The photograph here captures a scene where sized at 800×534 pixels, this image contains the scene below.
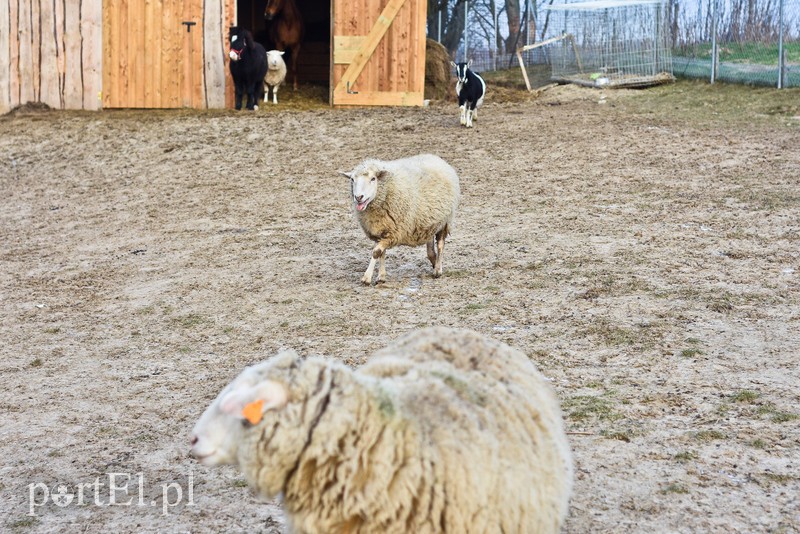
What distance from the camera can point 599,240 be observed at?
967cm

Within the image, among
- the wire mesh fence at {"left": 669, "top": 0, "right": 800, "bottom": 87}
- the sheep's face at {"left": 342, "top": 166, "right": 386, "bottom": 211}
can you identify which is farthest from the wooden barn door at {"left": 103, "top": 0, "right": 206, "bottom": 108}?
the sheep's face at {"left": 342, "top": 166, "right": 386, "bottom": 211}

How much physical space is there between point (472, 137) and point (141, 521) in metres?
10.8

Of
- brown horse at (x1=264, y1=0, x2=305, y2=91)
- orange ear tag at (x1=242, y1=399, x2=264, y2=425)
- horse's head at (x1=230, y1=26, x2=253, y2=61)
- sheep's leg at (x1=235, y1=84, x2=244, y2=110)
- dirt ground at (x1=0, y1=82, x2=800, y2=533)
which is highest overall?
brown horse at (x1=264, y1=0, x2=305, y2=91)

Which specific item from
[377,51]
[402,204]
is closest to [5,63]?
[377,51]

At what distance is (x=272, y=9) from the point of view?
20797mm

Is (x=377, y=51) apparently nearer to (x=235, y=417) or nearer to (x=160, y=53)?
(x=160, y=53)

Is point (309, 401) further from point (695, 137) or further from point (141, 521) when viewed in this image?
point (695, 137)

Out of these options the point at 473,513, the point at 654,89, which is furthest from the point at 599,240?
the point at 654,89

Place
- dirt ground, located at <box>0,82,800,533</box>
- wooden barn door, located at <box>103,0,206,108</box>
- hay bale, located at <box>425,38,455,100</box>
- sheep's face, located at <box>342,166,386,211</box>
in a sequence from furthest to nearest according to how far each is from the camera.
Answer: hay bale, located at <box>425,38,455,100</box> < wooden barn door, located at <box>103,0,206,108</box> < sheep's face, located at <box>342,166,386,211</box> < dirt ground, located at <box>0,82,800,533</box>

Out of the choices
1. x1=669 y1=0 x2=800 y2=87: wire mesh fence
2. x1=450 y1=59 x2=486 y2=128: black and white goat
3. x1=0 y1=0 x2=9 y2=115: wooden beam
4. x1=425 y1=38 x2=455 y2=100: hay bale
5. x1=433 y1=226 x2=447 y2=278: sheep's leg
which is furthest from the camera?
x1=425 y1=38 x2=455 y2=100: hay bale

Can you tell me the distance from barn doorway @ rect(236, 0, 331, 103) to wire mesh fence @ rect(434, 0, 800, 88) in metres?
3.45

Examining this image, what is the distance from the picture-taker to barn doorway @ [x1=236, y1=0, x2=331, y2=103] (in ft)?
74.8

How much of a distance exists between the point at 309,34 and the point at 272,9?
106 inches

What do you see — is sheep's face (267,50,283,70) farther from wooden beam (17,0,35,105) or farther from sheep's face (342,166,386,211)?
sheep's face (342,166,386,211)
